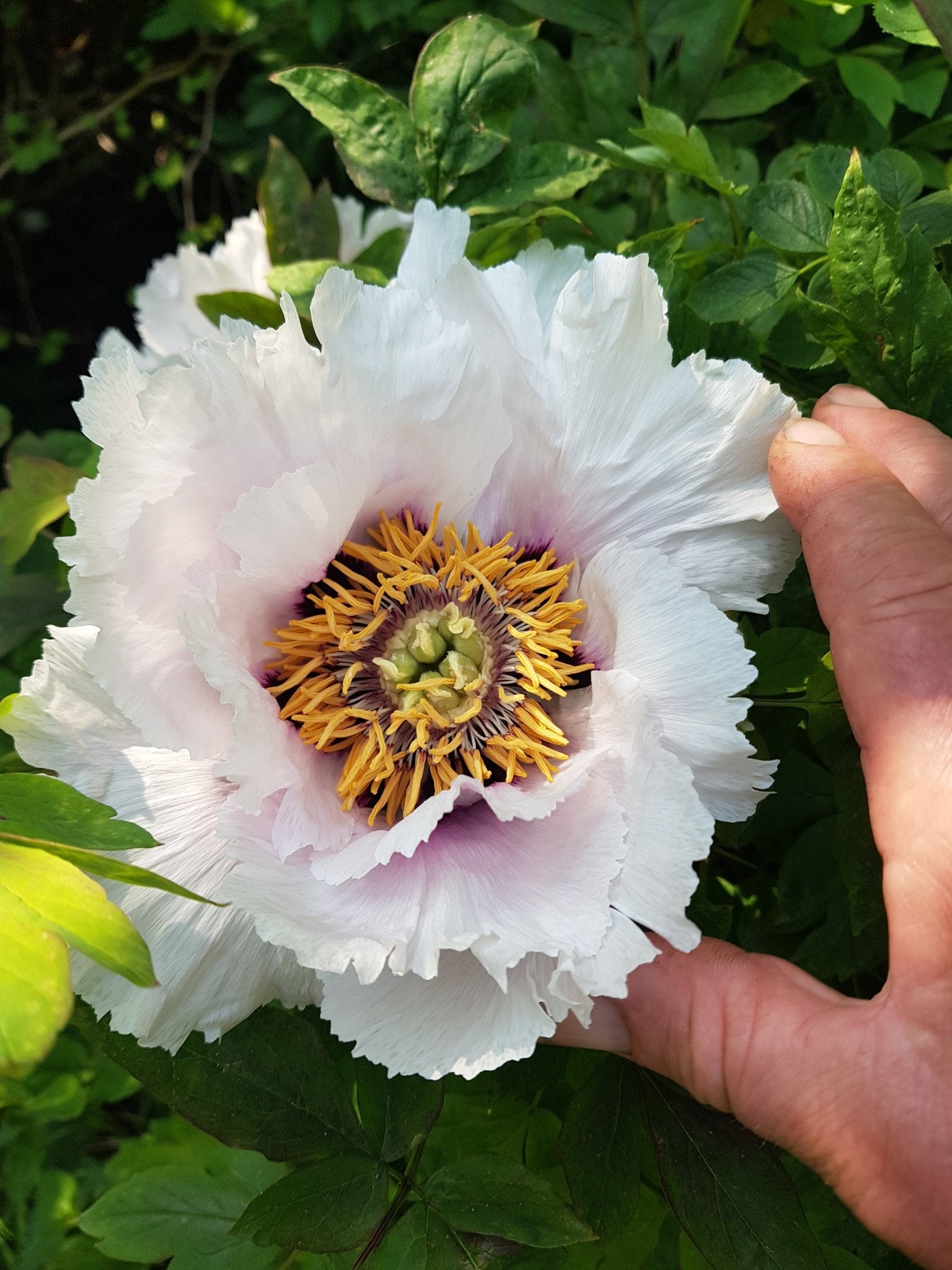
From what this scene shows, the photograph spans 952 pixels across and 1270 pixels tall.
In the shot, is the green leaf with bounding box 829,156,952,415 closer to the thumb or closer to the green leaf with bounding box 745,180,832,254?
the green leaf with bounding box 745,180,832,254

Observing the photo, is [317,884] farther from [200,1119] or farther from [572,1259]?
[572,1259]

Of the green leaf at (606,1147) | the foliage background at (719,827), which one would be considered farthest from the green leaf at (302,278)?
the green leaf at (606,1147)

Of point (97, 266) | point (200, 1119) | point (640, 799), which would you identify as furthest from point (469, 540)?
point (97, 266)

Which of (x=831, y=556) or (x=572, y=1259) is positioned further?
(x=572, y=1259)

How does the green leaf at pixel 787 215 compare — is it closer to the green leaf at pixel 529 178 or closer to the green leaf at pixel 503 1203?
the green leaf at pixel 529 178

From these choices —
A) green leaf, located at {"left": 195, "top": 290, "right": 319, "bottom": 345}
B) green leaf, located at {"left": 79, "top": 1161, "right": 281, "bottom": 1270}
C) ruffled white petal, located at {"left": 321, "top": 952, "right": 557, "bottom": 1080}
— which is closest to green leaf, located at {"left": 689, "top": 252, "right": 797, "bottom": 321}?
green leaf, located at {"left": 195, "top": 290, "right": 319, "bottom": 345}

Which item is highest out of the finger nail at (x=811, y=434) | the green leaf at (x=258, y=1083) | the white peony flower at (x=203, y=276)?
the white peony flower at (x=203, y=276)

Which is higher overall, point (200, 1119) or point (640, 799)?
point (640, 799)
